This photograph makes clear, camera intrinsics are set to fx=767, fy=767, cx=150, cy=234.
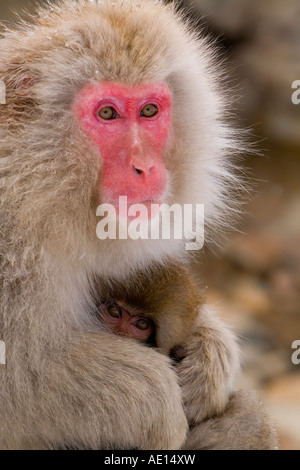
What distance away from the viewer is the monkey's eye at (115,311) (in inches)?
→ 124

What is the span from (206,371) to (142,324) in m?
0.32

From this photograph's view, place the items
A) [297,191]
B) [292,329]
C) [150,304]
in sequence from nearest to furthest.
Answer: [150,304] → [292,329] → [297,191]

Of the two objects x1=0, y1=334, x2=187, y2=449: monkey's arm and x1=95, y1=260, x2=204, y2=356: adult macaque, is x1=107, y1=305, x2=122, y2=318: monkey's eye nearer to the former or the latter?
x1=95, y1=260, x2=204, y2=356: adult macaque

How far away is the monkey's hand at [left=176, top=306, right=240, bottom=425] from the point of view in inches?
119

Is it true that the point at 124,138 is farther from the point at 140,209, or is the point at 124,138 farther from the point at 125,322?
the point at 125,322

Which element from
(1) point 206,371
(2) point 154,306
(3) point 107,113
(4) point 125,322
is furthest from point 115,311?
(3) point 107,113

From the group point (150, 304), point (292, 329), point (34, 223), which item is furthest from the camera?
point (292, 329)

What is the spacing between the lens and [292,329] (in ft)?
23.6

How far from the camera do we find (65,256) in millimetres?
2789

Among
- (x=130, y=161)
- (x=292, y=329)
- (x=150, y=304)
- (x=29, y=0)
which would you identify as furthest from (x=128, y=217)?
(x=29, y=0)

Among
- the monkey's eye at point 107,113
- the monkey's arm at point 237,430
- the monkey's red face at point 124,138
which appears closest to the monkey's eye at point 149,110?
the monkey's red face at point 124,138

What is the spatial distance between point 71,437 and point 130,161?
3.33ft

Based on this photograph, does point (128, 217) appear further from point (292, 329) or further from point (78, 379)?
point (292, 329)

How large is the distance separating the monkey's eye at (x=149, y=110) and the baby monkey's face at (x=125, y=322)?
78 centimetres
